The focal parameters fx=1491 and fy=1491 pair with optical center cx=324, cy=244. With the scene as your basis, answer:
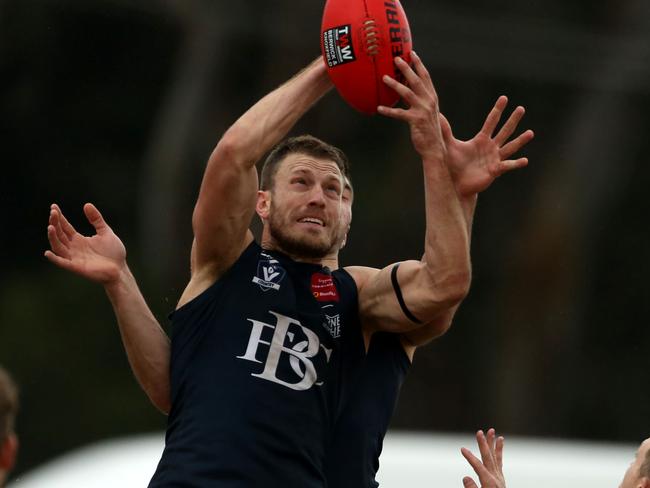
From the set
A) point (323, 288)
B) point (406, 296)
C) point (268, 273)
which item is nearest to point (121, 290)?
point (268, 273)

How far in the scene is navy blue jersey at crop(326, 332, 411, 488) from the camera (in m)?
6.42

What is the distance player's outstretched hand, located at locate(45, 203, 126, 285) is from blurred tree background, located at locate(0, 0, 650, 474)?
12517 millimetres

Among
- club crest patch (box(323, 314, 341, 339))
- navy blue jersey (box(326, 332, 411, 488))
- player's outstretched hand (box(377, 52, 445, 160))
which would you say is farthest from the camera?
navy blue jersey (box(326, 332, 411, 488))

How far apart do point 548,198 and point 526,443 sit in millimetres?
11756

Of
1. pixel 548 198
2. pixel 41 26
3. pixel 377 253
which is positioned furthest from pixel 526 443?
pixel 41 26

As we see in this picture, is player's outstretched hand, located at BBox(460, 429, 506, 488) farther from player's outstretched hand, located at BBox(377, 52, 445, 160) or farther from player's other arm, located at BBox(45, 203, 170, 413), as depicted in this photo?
player's other arm, located at BBox(45, 203, 170, 413)

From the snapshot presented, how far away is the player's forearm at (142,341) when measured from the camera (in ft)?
20.7

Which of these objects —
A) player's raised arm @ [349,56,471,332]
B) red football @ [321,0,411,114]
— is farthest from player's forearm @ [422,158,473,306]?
red football @ [321,0,411,114]

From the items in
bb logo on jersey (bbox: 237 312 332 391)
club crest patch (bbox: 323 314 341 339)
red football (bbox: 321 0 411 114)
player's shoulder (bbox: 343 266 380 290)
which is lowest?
bb logo on jersey (bbox: 237 312 332 391)

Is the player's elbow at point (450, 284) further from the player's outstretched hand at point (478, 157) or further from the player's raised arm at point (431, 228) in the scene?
the player's outstretched hand at point (478, 157)

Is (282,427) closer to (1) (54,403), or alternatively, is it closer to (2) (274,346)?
(2) (274,346)

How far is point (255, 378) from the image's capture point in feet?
19.7

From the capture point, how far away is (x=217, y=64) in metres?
20.3

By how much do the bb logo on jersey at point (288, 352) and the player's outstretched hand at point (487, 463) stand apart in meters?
0.70
